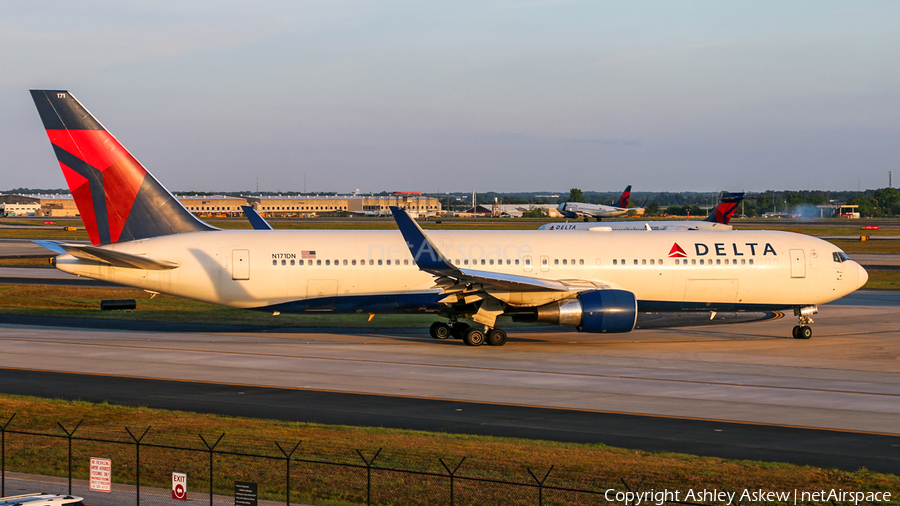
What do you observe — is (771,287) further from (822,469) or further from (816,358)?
(822,469)

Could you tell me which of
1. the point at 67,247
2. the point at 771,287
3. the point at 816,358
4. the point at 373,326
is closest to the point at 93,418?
the point at 67,247

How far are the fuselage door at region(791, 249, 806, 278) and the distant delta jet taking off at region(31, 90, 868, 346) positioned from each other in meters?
0.04

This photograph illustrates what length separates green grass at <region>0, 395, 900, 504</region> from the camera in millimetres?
15086

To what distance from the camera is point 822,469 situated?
16.4m

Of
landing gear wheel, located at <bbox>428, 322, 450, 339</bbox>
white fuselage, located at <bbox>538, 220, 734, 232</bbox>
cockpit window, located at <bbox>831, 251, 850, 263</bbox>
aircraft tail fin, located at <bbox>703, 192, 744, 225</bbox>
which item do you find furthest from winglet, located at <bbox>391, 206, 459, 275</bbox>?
aircraft tail fin, located at <bbox>703, 192, 744, 225</bbox>

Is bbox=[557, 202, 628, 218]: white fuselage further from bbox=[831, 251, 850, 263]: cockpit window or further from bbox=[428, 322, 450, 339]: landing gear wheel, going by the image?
Result: bbox=[428, 322, 450, 339]: landing gear wheel

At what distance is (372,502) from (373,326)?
84.8 feet

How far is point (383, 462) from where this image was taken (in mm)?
16469

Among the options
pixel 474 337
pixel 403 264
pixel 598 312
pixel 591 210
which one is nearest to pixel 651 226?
pixel 403 264

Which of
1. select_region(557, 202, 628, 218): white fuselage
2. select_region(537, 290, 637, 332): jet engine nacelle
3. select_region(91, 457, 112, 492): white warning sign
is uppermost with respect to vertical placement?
select_region(557, 202, 628, 218): white fuselage

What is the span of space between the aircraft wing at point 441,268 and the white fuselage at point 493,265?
1.39m

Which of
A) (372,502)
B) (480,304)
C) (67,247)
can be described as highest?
(67,247)

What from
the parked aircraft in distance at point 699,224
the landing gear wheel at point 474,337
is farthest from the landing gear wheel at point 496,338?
the parked aircraft in distance at point 699,224

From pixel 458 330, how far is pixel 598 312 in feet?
21.2
